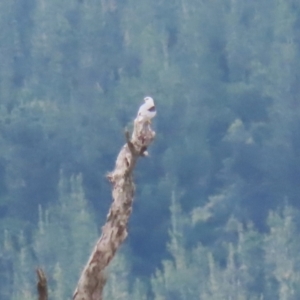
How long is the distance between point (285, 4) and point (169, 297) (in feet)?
7.62

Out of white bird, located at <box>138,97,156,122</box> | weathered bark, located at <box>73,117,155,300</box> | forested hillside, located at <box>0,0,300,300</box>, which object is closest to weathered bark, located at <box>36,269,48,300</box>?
weathered bark, located at <box>73,117,155,300</box>

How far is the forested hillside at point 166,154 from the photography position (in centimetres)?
637

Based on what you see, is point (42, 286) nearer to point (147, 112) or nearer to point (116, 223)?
point (116, 223)

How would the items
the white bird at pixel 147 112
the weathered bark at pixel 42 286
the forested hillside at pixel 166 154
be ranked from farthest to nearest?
the forested hillside at pixel 166 154
the white bird at pixel 147 112
the weathered bark at pixel 42 286

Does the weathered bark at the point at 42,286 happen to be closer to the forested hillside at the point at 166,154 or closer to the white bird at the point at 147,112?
the white bird at the point at 147,112

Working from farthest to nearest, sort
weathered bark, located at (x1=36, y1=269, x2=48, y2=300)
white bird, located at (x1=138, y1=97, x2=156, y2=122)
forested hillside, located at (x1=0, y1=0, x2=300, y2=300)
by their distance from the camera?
forested hillside, located at (x1=0, y1=0, x2=300, y2=300) < white bird, located at (x1=138, y1=97, x2=156, y2=122) < weathered bark, located at (x1=36, y1=269, x2=48, y2=300)

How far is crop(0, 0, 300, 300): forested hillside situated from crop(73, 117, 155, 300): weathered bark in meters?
4.23

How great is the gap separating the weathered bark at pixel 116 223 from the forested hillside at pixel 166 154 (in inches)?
167

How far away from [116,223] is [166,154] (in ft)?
14.3

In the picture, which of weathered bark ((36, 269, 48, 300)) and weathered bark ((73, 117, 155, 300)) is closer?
weathered bark ((36, 269, 48, 300))

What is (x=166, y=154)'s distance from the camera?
638cm

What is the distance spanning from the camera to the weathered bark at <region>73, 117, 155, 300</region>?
2027 mm

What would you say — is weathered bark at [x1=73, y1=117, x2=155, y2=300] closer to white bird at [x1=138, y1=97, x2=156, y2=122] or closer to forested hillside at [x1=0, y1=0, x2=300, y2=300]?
white bird at [x1=138, y1=97, x2=156, y2=122]

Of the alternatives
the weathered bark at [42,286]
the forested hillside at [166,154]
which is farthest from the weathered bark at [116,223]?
the forested hillside at [166,154]
